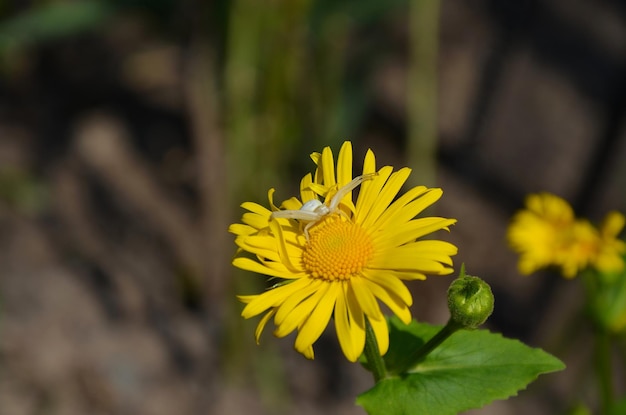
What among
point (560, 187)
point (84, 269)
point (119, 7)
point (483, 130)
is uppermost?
point (119, 7)

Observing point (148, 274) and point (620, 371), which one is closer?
point (620, 371)

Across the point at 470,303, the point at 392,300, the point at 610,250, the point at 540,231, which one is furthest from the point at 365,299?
the point at 540,231

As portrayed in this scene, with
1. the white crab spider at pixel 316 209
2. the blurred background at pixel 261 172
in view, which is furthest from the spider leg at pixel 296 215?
the blurred background at pixel 261 172

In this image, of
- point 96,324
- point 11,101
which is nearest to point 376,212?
point 96,324

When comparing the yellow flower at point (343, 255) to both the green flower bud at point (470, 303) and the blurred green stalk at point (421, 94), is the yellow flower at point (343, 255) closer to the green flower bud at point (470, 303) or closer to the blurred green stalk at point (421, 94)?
the green flower bud at point (470, 303)

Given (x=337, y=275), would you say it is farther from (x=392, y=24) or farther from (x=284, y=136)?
(x=392, y=24)
